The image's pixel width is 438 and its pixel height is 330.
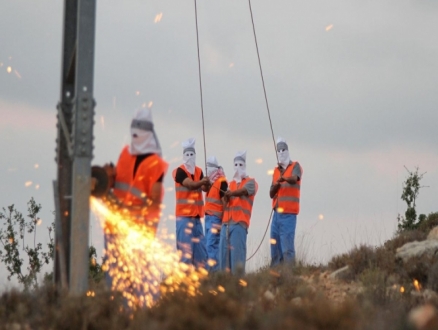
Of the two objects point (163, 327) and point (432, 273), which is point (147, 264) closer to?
point (163, 327)

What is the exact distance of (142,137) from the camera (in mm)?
9898

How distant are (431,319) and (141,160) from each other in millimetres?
5065

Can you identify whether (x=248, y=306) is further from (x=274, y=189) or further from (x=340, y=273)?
(x=274, y=189)

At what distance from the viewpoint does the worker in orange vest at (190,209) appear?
53.3 feet

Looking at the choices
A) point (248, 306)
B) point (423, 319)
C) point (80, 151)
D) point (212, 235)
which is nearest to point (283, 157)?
point (212, 235)

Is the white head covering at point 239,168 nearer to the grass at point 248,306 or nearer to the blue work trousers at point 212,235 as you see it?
the blue work trousers at point 212,235

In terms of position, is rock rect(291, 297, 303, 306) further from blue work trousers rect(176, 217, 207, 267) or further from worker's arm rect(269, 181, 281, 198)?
worker's arm rect(269, 181, 281, 198)

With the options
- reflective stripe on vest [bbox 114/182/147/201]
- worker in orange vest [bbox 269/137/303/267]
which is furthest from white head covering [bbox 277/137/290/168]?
reflective stripe on vest [bbox 114/182/147/201]

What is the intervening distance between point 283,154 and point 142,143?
876 centimetres

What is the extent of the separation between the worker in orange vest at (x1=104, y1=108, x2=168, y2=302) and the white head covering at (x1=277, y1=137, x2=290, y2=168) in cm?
860

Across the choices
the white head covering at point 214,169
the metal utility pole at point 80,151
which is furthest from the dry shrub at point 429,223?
the metal utility pole at point 80,151

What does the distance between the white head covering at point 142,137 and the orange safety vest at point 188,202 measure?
662 centimetres

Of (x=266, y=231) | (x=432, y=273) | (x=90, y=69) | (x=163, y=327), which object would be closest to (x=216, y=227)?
(x=266, y=231)

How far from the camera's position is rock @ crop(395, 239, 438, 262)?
1462 cm
